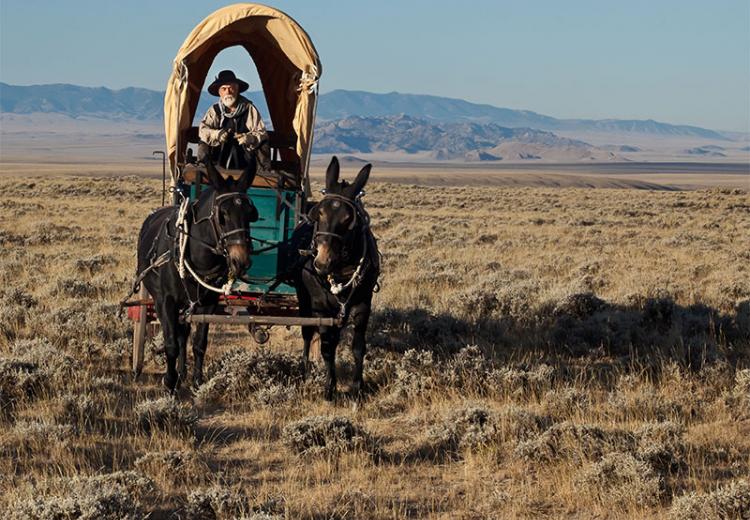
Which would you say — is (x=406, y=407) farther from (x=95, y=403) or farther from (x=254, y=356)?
(x=95, y=403)

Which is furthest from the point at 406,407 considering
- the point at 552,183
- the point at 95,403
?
the point at 552,183

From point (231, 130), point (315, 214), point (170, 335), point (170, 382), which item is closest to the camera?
point (315, 214)

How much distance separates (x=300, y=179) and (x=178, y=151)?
1357mm

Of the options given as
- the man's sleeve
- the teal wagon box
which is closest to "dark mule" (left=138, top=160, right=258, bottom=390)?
the teal wagon box

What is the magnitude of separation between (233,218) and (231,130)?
216 centimetres

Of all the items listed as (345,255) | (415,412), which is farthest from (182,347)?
(415,412)

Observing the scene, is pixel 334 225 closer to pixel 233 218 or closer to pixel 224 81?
pixel 233 218

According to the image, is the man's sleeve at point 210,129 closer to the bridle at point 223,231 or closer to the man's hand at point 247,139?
the man's hand at point 247,139

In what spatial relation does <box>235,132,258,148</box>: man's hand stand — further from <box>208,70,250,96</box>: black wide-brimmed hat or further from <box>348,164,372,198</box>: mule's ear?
<box>348,164,372,198</box>: mule's ear

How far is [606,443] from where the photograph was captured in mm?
6137

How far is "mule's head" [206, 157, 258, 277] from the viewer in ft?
22.4

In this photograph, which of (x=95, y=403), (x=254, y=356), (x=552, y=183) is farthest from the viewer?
(x=552, y=183)

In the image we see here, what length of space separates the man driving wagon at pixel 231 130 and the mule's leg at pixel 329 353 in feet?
6.50

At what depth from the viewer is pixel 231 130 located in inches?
347
